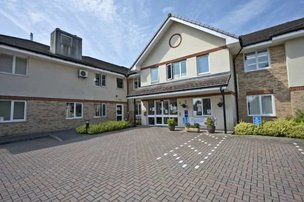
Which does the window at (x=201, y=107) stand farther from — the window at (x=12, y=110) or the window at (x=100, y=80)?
the window at (x=12, y=110)

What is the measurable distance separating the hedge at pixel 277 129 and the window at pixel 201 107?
3.00m

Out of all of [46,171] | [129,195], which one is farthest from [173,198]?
[46,171]

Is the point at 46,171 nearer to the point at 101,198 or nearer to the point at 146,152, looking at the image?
the point at 101,198

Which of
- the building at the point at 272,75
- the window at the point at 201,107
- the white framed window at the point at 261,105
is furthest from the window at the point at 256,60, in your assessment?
the window at the point at 201,107

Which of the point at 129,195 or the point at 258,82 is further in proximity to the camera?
the point at 258,82

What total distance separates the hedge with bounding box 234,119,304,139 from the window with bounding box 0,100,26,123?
15.2m

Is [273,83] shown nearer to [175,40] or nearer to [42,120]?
[175,40]

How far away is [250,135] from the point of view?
9914 mm

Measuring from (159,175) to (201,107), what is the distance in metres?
9.61

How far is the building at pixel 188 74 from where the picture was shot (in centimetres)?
1196

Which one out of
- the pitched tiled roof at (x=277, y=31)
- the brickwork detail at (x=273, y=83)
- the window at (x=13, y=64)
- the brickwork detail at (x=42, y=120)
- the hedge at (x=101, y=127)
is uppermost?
the pitched tiled roof at (x=277, y=31)

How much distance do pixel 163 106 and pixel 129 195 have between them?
12.3 m

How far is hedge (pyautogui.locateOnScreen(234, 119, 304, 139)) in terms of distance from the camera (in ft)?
28.5

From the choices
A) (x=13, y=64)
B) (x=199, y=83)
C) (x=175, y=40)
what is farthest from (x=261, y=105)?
(x=13, y=64)
